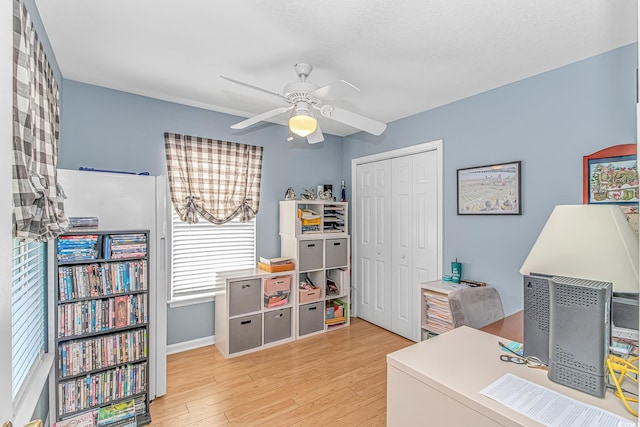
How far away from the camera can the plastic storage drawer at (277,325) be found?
3.31 m

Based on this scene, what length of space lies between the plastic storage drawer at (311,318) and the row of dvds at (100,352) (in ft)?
5.42

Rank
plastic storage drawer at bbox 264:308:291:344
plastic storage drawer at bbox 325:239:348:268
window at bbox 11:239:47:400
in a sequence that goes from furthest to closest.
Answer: plastic storage drawer at bbox 325:239:348:268 < plastic storage drawer at bbox 264:308:291:344 < window at bbox 11:239:47:400

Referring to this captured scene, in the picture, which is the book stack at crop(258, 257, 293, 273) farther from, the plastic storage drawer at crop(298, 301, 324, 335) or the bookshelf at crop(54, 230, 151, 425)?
the bookshelf at crop(54, 230, 151, 425)

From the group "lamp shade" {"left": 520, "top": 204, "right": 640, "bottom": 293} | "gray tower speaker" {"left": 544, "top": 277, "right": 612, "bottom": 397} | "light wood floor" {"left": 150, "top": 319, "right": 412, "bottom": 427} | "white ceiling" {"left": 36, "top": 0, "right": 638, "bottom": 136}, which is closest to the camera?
"gray tower speaker" {"left": 544, "top": 277, "right": 612, "bottom": 397}

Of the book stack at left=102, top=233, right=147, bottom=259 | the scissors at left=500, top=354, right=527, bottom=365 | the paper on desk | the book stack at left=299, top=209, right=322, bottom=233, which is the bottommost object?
the paper on desk

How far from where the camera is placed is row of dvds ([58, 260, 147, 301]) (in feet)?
6.68

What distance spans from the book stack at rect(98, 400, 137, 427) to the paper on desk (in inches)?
84.6

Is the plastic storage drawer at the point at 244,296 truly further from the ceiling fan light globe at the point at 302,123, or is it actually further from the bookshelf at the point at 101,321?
the ceiling fan light globe at the point at 302,123

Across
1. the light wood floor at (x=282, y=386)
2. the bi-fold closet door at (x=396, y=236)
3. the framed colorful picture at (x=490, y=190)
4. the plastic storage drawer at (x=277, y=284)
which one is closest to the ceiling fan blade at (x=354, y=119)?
the framed colorful picture at (x=490, y=190)

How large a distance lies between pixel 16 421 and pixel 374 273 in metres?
3.28

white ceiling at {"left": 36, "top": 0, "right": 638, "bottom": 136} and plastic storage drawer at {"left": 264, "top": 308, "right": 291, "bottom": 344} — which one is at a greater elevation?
white ceiling at {"left": 36, "top": 0, "right": 638, "bottom": 136}

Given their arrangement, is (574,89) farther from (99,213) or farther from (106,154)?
(106,154)

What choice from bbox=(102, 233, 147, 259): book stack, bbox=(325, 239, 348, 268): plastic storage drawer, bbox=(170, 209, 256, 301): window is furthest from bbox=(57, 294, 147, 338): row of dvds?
bbox=(325, 239, 348, 268): plastic storage drawer

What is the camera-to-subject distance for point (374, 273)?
157 inches
